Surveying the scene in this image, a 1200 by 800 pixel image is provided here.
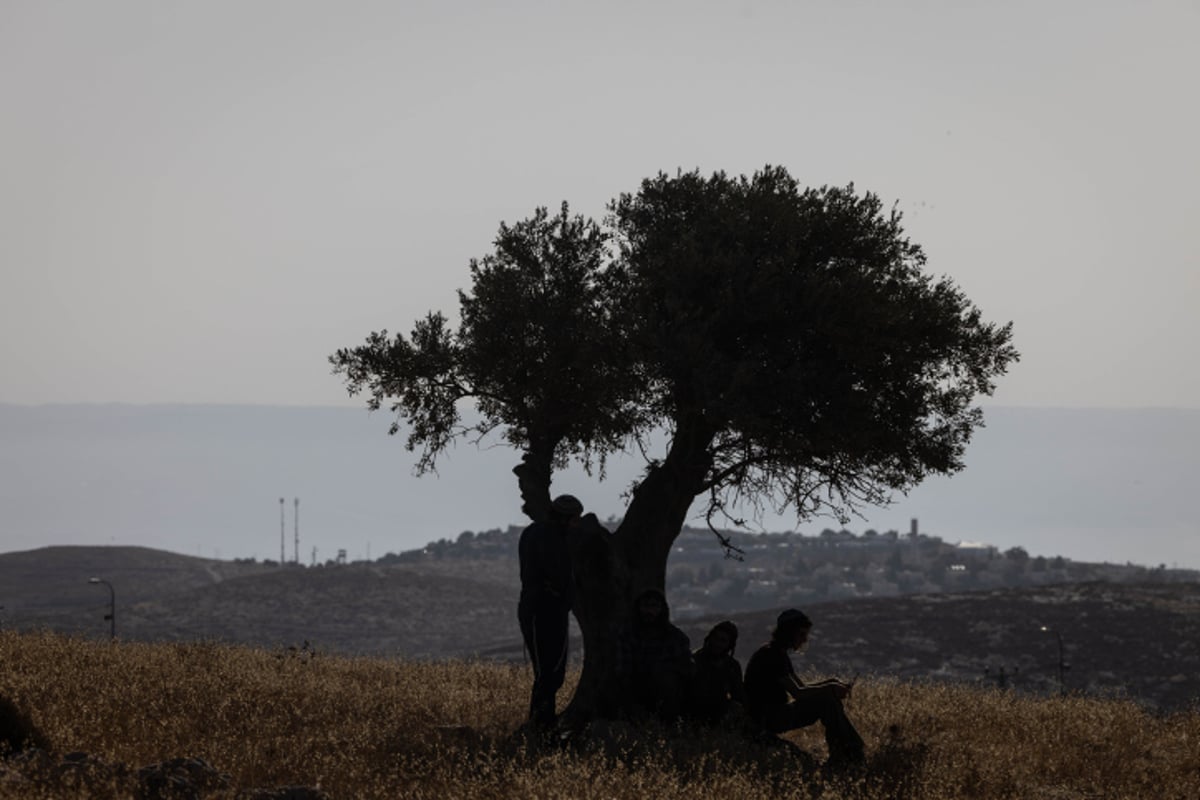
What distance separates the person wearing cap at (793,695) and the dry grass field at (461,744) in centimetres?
50

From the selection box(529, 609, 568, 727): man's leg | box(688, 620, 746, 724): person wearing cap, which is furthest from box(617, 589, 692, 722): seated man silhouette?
box(529, 609, 568, 727): man's leg

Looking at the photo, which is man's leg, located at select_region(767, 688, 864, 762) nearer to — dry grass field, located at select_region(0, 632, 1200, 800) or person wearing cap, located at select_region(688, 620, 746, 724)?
dry grass field, located at select_region(0, 632, 1200, 800)

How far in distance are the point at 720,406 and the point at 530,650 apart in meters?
4.29

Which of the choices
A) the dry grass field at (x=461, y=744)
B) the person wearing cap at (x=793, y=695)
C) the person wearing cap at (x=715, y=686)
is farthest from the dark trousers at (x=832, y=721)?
the person wearing cap at (x=715, y=686)

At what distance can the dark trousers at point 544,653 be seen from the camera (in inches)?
734

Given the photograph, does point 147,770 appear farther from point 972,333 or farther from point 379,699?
point 972,333

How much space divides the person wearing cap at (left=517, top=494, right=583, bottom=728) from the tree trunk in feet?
2.54

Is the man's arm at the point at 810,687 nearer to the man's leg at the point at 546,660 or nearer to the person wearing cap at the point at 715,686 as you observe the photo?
the person wearing cap at the point at 715,686

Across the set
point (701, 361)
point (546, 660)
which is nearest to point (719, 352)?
point (701, 361)

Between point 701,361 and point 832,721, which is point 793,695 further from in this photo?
point 701,361

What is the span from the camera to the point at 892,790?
15383 millimetres

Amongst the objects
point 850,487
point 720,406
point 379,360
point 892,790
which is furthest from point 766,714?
point 379,360

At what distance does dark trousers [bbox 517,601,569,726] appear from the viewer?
61.2 ft

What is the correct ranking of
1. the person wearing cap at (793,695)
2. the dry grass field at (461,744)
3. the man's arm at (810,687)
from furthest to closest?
the person wearing cap at (793,695) → the man's arm at (810,687) → the dry grass field at (461,744)
